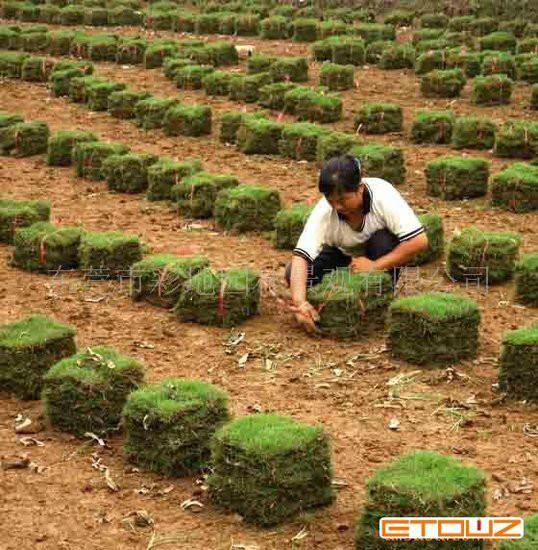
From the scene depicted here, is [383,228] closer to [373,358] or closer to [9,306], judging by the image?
[373,358]

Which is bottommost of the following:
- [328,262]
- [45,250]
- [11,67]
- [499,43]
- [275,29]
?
[45,250]

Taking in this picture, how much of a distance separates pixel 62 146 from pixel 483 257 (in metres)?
5.75

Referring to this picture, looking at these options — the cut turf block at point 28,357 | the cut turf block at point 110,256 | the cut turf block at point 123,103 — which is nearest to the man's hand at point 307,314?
the cut turf block at point 28,357

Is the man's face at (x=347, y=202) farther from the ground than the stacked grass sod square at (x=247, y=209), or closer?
farther from the ground

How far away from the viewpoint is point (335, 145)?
12086 mm

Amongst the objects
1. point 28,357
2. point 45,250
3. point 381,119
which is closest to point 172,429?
point 28,357

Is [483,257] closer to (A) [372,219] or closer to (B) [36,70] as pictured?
(A) [372,219]

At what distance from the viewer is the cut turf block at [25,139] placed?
44.5 feet

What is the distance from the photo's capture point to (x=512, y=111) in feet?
47.0

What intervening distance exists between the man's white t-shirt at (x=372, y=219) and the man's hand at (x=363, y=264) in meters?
0.22

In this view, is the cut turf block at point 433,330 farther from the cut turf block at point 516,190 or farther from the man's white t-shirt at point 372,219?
the cut turf block at point 516,190

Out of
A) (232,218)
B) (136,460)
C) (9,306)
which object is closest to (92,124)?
(232,218)

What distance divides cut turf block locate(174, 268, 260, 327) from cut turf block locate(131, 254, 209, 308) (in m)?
0.22

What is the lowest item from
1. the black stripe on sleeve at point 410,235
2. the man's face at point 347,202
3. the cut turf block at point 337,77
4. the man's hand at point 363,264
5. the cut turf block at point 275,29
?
the man's hand at point 363,264
